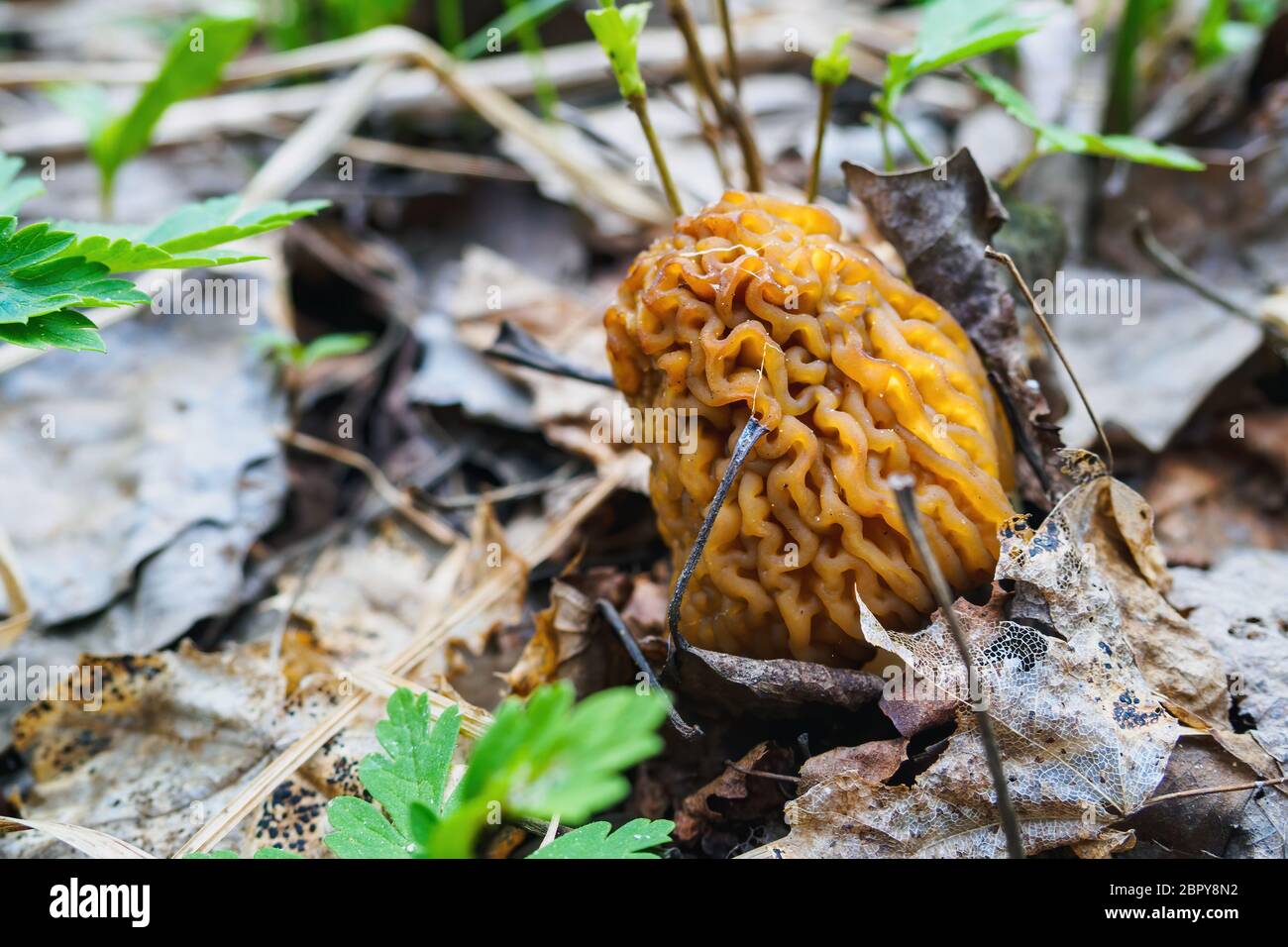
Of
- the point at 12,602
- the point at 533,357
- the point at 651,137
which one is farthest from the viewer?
the point at 533,357

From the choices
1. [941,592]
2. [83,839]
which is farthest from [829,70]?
[83,839]

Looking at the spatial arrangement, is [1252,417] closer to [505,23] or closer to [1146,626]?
[1146,626]

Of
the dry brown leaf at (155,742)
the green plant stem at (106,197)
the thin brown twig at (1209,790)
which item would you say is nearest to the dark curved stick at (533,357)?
the dry brown leaf at (155,742)

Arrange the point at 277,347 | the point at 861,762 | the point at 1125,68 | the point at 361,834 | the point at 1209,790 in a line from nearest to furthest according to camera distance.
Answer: the point at 361,834 → the point at 1209,790 → the point at 861,762 → the point at 277,347 → the point at 1125,68

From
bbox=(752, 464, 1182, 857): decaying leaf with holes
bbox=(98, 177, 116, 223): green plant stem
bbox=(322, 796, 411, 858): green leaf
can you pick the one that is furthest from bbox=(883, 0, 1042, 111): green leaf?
bbox=(98, 177, 116, 223): green plant stem

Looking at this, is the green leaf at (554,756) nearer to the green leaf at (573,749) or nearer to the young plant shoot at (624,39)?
the green leaf at (573,749)

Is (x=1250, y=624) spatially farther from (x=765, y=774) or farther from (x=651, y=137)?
(x=651, y=137)
